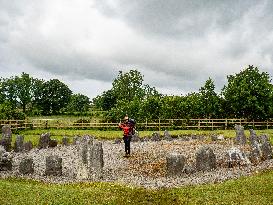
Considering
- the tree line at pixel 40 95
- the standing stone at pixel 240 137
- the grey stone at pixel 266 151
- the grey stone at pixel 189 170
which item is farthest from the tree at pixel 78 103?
the grey stone at pixel 189 170

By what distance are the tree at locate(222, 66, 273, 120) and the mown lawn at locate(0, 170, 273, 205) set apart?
53.8m

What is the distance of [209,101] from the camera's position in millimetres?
70875

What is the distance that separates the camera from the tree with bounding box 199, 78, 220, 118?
69431 millimetres

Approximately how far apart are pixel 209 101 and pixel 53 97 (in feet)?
270

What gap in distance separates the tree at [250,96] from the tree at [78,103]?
253 ft

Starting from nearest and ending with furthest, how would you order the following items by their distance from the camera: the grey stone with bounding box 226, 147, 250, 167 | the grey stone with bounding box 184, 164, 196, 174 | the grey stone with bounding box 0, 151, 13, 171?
the grey stone with bounding box 184, 164, 196, 174 < the grey stone with bounding box 226, 147, 250, 167 < the grey stone with bounding box 0, 151, 13, 171

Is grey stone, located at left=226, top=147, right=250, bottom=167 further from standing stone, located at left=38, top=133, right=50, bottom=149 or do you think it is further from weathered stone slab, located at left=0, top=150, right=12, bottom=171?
standing stone, located at left=38, top=133, right=50, bottom=149

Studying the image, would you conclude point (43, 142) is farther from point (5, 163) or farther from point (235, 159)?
point (235, 159)

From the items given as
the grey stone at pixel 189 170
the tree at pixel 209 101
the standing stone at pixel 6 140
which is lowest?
the grey stone at pixel 189 170

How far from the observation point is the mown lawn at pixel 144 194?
585 inches

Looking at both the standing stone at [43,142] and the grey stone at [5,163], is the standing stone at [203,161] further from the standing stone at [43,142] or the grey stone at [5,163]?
the standing stone at [43,142]

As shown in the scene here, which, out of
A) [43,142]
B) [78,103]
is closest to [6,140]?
[43,142]

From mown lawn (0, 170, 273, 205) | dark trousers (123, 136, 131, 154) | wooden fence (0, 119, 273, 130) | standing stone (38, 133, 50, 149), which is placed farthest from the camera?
wooden fence (0, 119, 273, 130)

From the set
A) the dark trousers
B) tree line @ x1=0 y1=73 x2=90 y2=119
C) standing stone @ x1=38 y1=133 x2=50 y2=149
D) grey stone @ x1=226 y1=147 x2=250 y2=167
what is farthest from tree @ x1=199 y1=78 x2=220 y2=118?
tree line @ x1=0 y1=73 x2=90 y2=119
